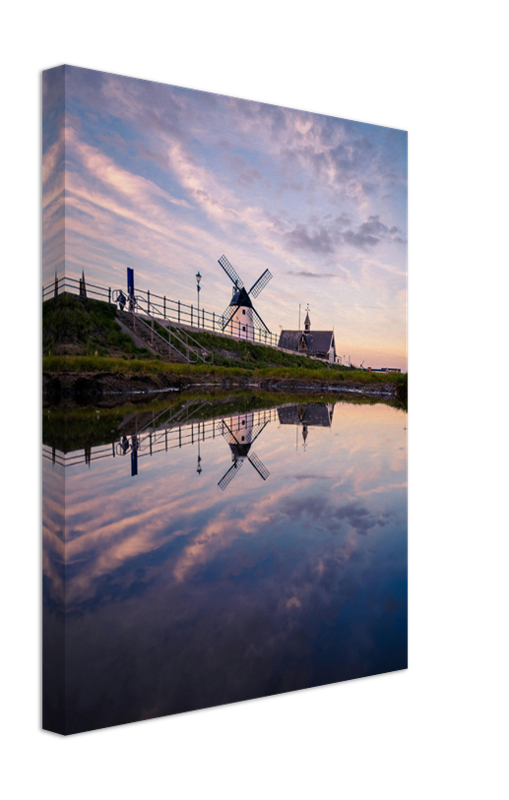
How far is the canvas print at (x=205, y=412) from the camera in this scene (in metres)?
1.82

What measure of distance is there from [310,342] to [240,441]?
138cm

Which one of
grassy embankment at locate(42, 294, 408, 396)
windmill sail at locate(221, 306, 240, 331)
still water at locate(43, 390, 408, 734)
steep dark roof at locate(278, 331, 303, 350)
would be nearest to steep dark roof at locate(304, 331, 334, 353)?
steep dark roof at locate(278, 331, 303, 350)

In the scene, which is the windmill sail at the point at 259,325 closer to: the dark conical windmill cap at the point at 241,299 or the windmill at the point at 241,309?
the windmill at the point at 241,309

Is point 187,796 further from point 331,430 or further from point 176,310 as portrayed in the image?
point 331,430

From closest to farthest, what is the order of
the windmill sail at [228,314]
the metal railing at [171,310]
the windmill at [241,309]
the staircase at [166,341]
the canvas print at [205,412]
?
the canvas print at [205,412] < the metal railing at [171,310] < the staircase at [166,341] < the windmill at [241,309] < the windmill sail at [228,314]

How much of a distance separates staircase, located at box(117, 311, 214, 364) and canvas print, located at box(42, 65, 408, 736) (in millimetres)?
29

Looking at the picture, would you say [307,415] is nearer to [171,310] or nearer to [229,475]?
[171,310]

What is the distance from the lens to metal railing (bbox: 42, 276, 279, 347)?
2.43 metres

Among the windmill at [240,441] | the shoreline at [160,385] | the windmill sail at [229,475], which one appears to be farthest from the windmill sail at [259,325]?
the windmill sail at [229,475]

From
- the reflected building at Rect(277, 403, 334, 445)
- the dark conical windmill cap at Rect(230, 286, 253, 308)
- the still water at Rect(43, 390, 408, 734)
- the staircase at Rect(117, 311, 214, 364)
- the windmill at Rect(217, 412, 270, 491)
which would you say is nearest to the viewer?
the still water at Rect(43, 390, 408, 734)

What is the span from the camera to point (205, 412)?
5578 mm

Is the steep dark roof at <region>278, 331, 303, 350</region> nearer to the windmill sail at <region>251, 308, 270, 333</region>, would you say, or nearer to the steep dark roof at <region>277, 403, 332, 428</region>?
the windmill sail at <region>251, 308, 270, 333</region>

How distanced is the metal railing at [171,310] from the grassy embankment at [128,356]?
7 cm
